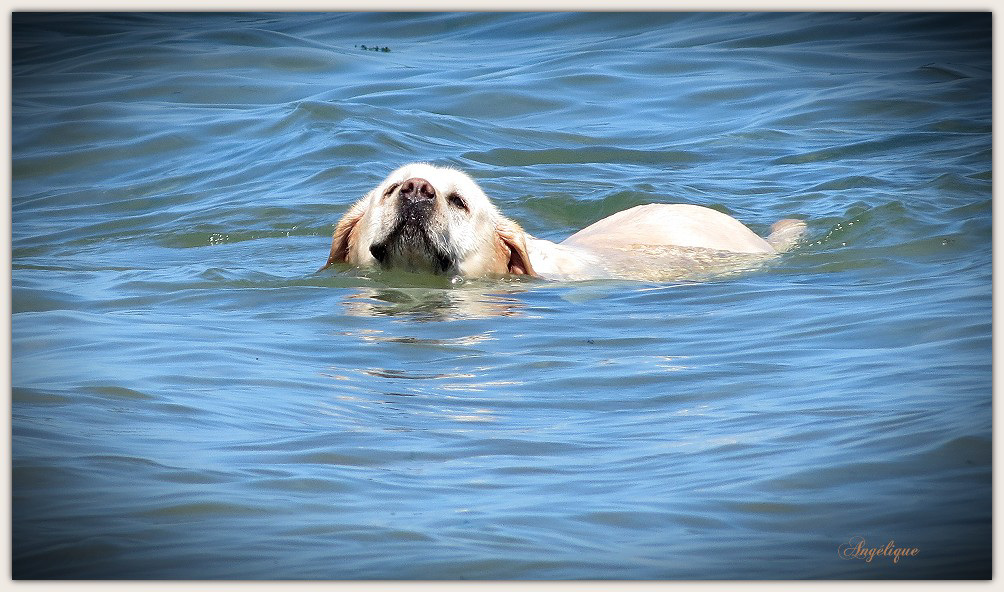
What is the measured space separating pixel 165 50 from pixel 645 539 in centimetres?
1524

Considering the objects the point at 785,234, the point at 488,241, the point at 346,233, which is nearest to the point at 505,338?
the point at 488,241

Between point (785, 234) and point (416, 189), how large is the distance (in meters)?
3.34

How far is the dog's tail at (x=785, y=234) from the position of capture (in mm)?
9930

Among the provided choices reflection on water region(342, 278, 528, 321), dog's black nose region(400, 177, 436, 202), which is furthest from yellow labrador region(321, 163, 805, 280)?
reflection on water region(342, 278, 528, 321)

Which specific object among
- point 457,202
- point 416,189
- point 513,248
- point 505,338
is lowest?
point 505,338

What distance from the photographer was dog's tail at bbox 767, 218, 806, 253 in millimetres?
9930

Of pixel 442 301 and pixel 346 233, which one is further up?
pixel 346 233

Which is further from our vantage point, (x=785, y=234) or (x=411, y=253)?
(x=785, y=234)

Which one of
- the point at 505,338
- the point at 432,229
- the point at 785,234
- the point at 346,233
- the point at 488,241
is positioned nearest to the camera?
the point at 505,338

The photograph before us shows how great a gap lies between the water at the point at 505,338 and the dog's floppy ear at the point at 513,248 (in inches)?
7.2

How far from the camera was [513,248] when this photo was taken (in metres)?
8.62

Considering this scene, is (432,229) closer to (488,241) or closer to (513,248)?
(488,241)

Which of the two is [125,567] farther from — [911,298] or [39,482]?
[911,298]

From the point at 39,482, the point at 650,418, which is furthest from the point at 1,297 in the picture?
the point at 650,418
